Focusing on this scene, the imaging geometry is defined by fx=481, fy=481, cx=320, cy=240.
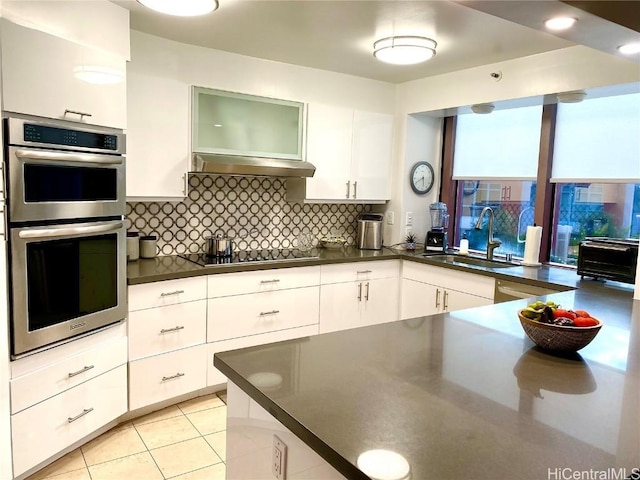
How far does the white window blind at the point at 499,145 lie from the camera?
3.83 metres

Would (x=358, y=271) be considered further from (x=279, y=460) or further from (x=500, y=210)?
(x=279, y=460)

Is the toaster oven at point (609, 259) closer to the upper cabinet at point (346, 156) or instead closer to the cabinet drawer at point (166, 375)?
the upper cabinet at point (346, 156)

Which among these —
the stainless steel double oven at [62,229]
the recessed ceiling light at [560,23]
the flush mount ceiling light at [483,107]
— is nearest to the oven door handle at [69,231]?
the stainless steel double oven at [62,229]

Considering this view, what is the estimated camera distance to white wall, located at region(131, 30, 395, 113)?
305cm

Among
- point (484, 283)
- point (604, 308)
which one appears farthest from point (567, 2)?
point (484, 283)

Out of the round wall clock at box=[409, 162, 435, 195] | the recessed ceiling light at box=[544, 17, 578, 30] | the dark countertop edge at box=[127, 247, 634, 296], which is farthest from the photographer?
the round wall clock at box=[409, 162, 435, 195]

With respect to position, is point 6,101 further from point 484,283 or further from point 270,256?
point 484,283

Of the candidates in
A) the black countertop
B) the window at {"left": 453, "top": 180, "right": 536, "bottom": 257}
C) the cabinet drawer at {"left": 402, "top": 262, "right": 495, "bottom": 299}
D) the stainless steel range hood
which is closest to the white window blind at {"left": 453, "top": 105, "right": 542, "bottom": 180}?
the window at {"left": 453, "top": 180, "right": 536, "bottom": 257}

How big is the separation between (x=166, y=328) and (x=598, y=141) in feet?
10.5

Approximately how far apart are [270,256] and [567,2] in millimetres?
2657

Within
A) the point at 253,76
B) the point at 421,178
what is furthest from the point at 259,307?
the point at 421,178

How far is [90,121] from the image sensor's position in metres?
2.38

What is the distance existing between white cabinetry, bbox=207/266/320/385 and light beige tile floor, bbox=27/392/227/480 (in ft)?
1.16

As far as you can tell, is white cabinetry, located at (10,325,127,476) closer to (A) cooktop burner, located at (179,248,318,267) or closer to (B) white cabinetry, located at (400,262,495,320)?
(A) cooktop burner, located at (179,248,318,267)
